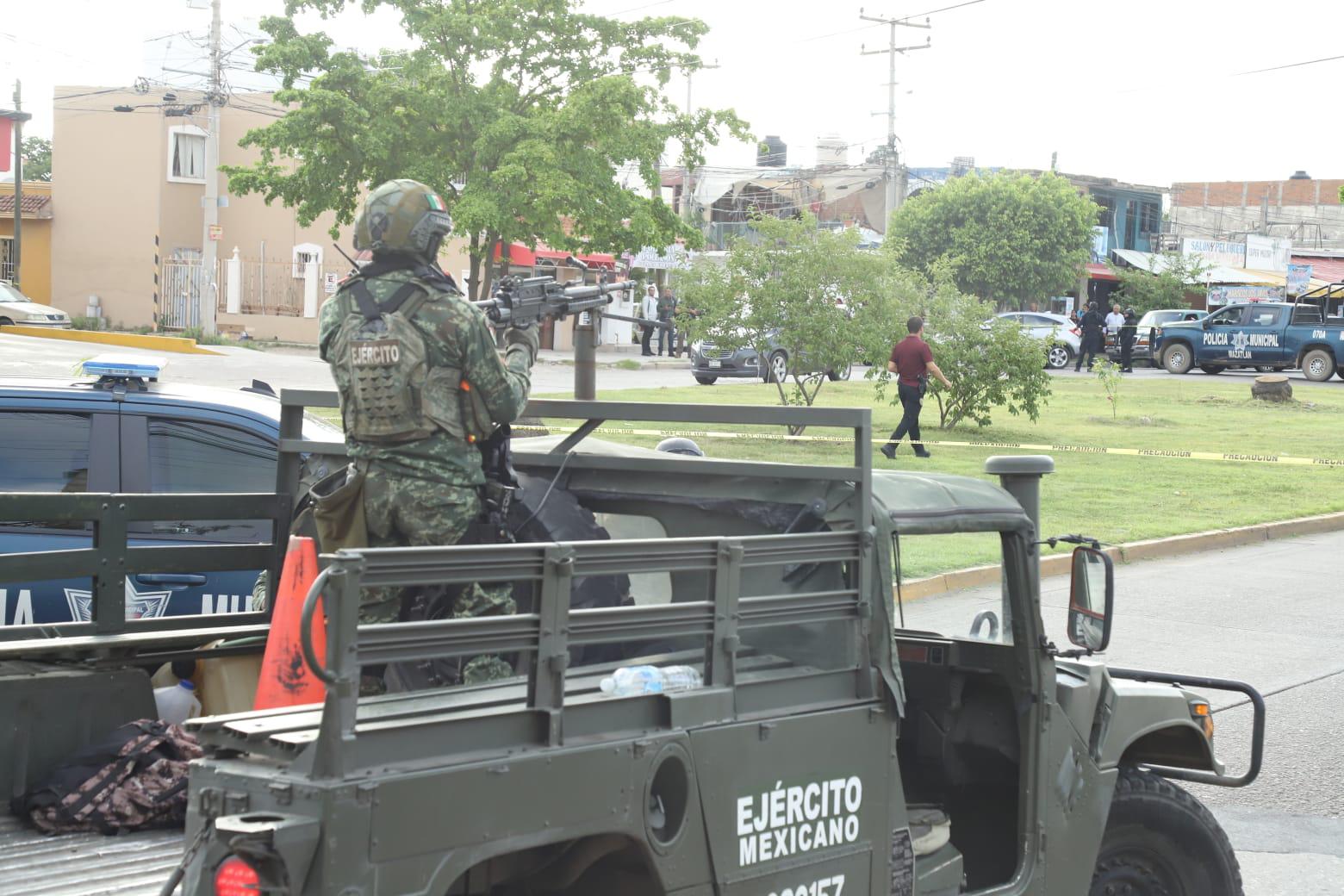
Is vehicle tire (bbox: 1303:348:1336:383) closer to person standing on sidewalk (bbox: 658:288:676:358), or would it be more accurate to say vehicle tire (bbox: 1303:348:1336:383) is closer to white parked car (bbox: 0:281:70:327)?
person standing on sidewalk (bbox: 658:288:676:358)

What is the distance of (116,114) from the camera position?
38.2 meters

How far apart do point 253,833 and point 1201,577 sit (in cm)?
1083

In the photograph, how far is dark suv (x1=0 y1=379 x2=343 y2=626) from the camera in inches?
245

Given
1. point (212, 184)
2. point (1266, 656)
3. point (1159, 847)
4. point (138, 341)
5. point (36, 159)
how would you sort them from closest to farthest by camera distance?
1. point (1159, 847)
2. point (1266, 656)
3. point (138, 341)
4. point (212, 184)
5. point (36, 159)

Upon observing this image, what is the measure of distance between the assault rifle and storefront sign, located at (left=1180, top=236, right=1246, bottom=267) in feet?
202

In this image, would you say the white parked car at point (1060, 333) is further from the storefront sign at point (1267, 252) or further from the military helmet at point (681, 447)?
the military helmet at point (681, 447)

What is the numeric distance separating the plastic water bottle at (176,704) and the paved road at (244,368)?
1400cm

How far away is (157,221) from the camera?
3812 cm

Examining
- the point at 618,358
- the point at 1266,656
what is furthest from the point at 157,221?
the point at 1266,656

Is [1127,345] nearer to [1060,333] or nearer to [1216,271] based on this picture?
[1060,333]

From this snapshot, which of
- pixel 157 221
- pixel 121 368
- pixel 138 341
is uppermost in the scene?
pixel 157 221

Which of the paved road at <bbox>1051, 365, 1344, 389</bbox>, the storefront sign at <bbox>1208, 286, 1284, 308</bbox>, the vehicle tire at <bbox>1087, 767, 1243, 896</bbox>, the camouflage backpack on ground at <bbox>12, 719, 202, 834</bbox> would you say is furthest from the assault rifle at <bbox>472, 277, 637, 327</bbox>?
the storefront sign at <bbox>1208, 286, 1284, 308</bbox>

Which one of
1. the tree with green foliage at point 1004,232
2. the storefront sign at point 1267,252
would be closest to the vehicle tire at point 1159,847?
the tree with green foliage at point 1004,232

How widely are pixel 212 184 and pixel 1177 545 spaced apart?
27.5m
